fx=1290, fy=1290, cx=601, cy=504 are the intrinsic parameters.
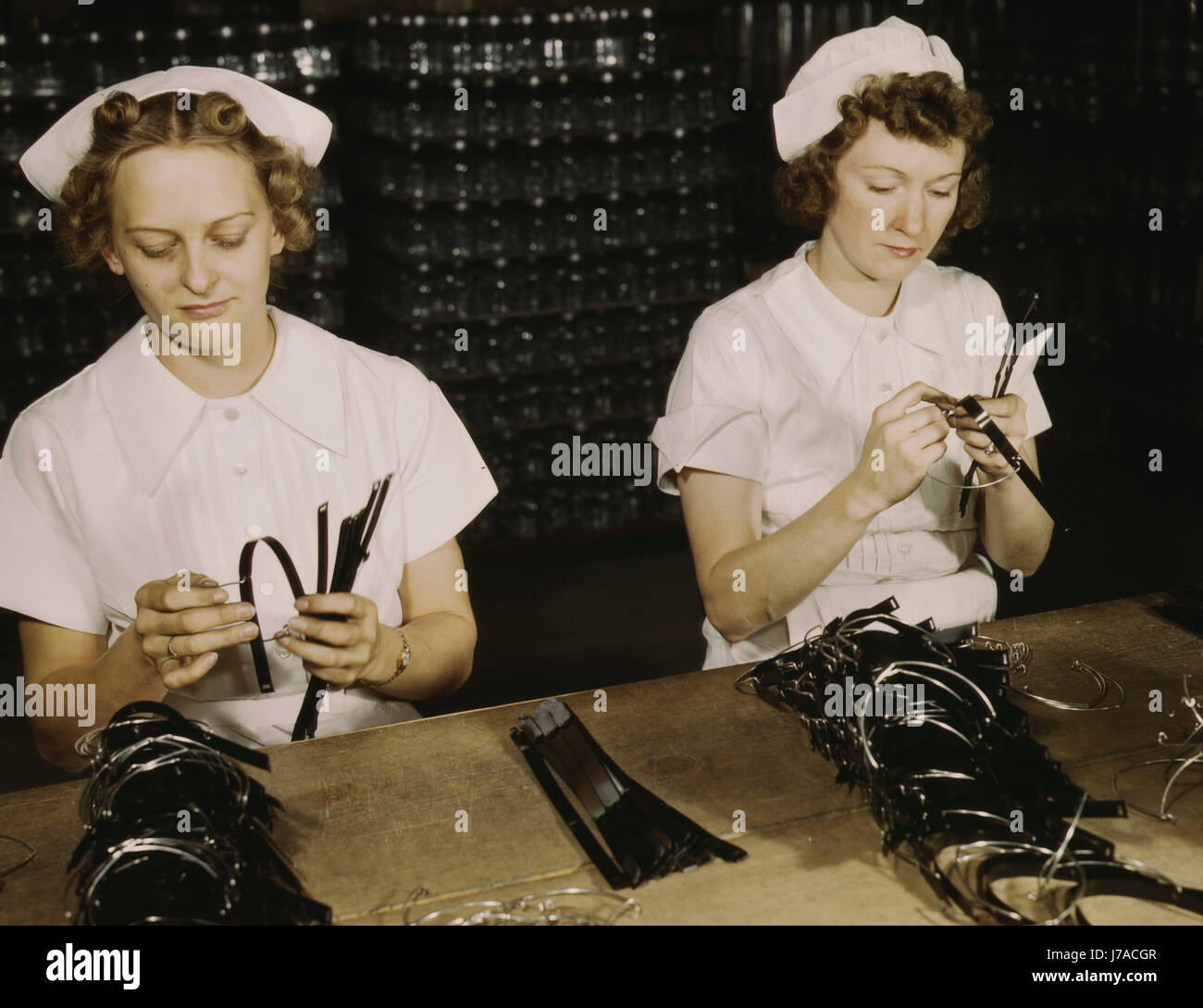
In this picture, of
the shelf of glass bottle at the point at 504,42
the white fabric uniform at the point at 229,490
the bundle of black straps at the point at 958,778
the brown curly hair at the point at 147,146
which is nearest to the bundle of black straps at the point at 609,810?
the bundle of black straps at the point at 958,778

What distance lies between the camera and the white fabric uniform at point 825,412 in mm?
2340

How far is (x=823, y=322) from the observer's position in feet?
7.75

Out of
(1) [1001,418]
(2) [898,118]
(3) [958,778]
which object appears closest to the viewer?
(3) [958,778]

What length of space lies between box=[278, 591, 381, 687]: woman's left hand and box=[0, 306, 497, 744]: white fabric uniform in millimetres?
367

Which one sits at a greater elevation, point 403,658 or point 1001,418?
point 1001,418

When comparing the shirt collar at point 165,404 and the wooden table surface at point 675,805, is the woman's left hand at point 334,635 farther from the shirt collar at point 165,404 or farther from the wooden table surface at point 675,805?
the shirt collar at point 165,404

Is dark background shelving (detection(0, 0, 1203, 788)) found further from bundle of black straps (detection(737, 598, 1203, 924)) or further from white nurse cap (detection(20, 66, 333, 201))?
bundle of black straps (detection(737, 598, 1203, 924))

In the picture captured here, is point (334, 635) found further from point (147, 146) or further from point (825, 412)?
point (825, 412)

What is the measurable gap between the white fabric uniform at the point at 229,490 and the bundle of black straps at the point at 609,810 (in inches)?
20.1

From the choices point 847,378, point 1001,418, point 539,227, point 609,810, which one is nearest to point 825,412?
point 847,378

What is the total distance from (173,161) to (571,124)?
10.5 ft

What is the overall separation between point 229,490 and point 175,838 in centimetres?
80

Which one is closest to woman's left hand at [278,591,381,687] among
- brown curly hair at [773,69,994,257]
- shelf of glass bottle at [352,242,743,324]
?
brown curly hair at [773,69,994,257]
